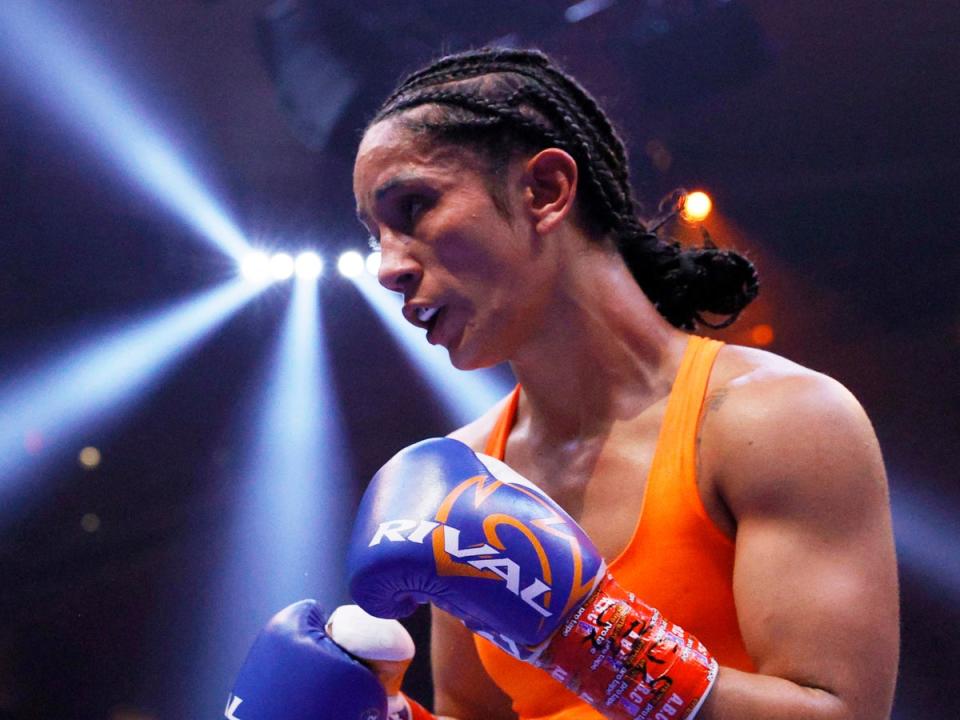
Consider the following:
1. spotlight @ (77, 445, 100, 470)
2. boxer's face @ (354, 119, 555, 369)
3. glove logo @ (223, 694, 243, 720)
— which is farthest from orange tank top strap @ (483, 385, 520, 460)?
spotlight @ (77, 445, 100, 470)

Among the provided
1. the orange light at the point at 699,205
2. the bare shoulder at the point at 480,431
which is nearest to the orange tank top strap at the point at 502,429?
the bare shoulder at the point at 480,431

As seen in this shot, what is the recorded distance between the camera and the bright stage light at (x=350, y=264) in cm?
404

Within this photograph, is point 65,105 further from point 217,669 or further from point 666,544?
point 666,544

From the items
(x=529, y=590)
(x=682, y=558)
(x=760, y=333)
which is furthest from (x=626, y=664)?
(x=760, y=333)

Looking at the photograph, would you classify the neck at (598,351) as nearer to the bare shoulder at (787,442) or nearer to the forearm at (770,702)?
the bare shoulder at (787,442)

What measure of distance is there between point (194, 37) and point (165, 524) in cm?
220

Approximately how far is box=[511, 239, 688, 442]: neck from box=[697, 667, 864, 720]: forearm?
54 centimetres

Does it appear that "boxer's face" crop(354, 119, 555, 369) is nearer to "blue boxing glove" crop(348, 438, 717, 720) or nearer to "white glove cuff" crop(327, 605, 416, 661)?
"blue boxing glove" crop(348, 438, 717, 720)

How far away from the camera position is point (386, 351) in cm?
431

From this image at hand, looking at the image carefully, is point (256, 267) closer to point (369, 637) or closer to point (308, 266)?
point (308, 266)

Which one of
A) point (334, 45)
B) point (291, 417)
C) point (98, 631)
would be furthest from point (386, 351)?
point (98, 631)

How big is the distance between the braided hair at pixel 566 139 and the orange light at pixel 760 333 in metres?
2.80

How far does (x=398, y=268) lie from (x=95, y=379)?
2.75 m

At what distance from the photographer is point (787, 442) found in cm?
120
